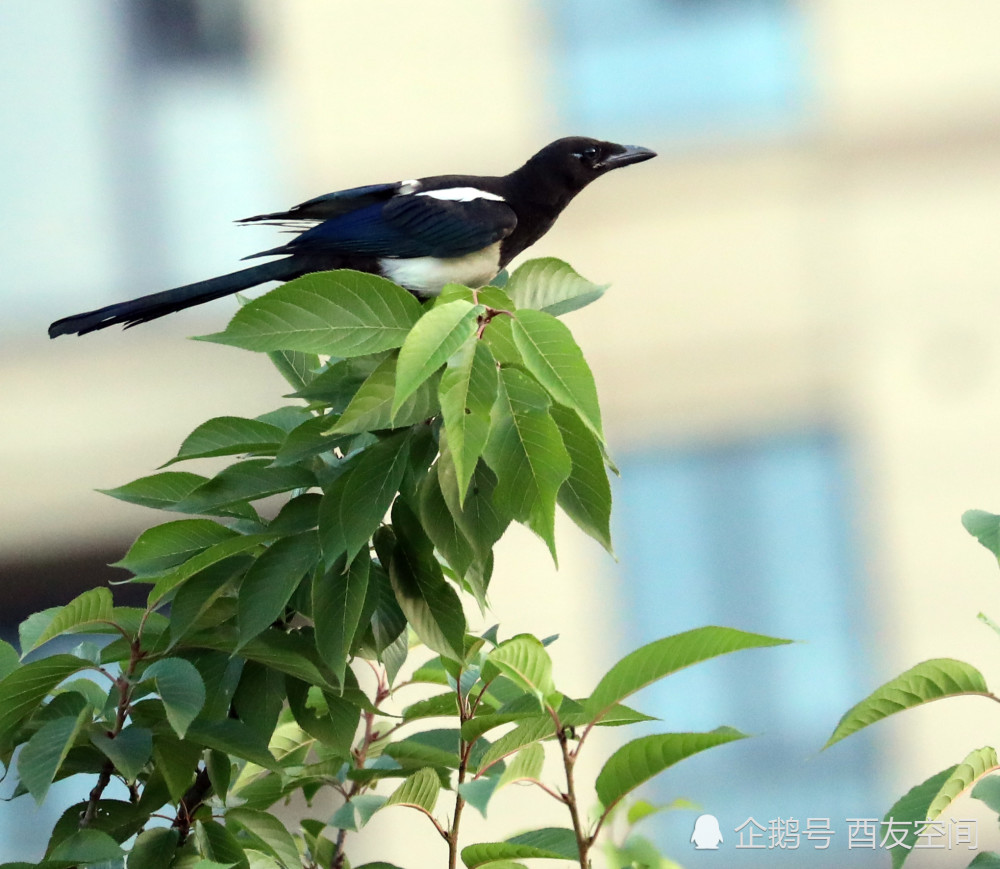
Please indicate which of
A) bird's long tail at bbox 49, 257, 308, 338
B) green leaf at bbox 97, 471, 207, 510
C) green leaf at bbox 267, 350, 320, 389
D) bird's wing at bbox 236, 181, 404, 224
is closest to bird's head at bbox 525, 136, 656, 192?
bird's wing at bbox 236, 181, 404, 224

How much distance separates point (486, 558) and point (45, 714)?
0.65ft

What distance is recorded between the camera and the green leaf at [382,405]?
482 millimetres

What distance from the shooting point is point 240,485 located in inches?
21.1

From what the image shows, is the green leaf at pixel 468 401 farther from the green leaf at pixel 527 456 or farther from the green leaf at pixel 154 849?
the green leaf at pixel 154 849

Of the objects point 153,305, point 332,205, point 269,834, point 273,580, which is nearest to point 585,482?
point 273,580

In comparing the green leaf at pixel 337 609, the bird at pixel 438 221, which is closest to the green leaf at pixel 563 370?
the green leaf at pixel 337 609

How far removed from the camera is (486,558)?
51 cm

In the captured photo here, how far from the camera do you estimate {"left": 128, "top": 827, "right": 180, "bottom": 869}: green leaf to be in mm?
533

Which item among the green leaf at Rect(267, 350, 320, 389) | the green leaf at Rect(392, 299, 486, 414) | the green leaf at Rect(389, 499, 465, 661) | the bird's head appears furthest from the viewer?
the bird's head

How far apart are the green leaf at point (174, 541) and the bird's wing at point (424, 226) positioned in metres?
0.45

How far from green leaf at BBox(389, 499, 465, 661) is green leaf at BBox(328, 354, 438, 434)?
0.19 feet

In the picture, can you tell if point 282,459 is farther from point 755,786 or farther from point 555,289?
point 755,786

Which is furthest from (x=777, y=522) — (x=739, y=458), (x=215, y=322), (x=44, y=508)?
(x=44, y=508)

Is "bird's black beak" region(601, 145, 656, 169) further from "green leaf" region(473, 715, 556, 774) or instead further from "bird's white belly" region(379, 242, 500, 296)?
"green leaf" region(473, 715, 556, 774)
